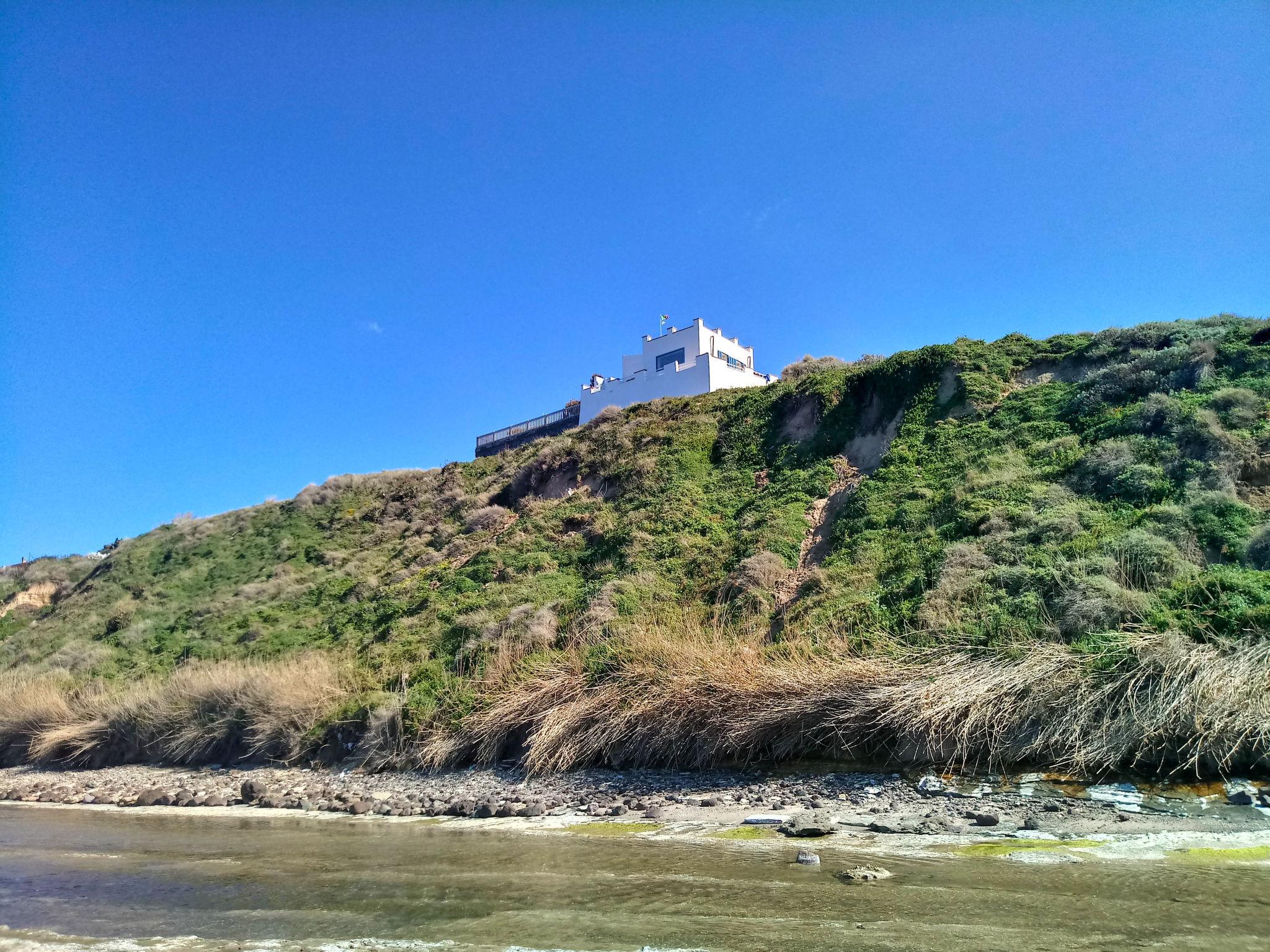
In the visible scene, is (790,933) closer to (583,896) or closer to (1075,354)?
(583,896)

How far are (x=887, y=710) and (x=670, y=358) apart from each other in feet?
120

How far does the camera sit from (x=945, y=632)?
14180 millimetres

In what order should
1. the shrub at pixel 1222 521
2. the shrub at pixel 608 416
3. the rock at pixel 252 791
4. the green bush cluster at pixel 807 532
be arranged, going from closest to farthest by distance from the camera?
the shrub at pixel 1222 521
the green bush cluster at pixel 807 532
the rock at pixel 252 791
the shrub at pixel 608 416

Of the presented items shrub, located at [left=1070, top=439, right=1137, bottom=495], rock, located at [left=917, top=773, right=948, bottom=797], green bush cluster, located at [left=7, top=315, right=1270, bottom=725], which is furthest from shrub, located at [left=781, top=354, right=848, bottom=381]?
rock, located at [left=917, top=773, right=948, bottom=797]

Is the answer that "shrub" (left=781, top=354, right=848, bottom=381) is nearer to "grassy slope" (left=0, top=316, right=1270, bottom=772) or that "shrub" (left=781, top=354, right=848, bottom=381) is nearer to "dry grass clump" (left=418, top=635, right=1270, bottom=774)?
"grassy slope" (left=0, top=316, right=1270, bottom=772)

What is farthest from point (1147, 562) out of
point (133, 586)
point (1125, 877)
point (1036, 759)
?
point (133, 586)

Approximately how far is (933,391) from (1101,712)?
16.6 m

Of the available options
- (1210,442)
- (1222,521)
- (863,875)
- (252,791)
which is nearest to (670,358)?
(1210,442)

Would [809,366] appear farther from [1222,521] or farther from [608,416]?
[1222,521]

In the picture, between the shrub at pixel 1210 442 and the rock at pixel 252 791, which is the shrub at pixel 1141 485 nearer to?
the shrub at pixel 1210 442

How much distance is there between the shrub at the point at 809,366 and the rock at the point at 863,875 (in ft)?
88.9

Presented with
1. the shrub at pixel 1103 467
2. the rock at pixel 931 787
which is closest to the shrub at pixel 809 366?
the shrub at pixel 1103 467

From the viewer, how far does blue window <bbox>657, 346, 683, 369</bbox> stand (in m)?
47.0

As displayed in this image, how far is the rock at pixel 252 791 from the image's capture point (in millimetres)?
17609
